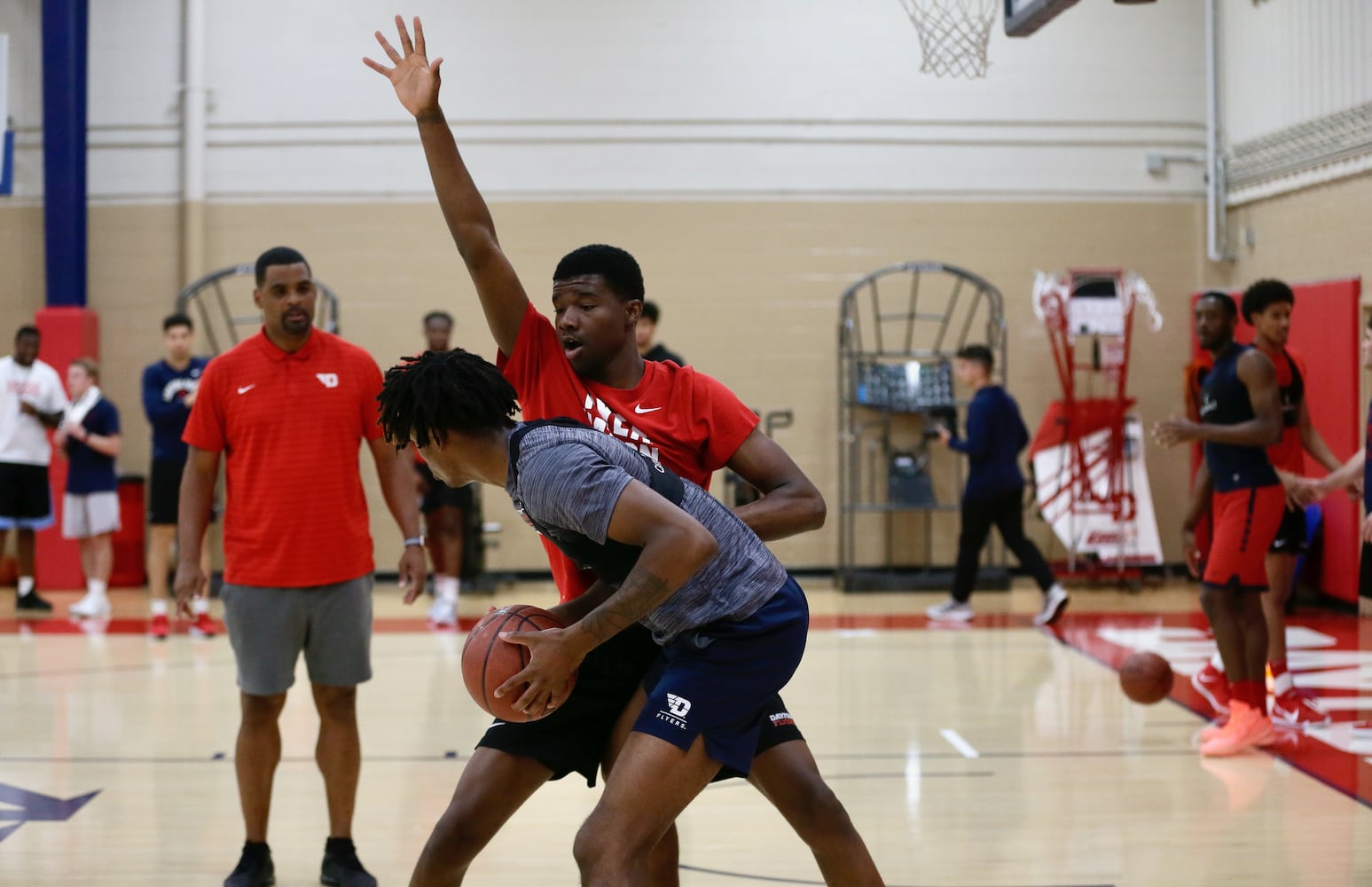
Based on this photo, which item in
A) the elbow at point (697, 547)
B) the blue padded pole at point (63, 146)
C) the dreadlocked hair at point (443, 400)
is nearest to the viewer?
the elbow at point (697, 547)

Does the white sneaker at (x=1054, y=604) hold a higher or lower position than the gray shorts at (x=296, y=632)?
lower

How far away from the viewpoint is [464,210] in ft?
10.5

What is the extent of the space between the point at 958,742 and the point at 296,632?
303 centimetres

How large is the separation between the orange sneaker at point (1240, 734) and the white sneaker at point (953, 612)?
3677 mm

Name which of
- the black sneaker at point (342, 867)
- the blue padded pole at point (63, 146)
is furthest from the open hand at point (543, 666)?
the blue padded pole at point (63, 146)

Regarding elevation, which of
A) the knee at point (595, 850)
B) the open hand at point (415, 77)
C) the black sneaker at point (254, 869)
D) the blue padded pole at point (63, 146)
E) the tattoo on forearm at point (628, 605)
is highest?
the blue padded pole at point (63, 146)

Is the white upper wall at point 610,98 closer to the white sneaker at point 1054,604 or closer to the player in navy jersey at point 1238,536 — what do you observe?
the white sneaker at point 1054,604

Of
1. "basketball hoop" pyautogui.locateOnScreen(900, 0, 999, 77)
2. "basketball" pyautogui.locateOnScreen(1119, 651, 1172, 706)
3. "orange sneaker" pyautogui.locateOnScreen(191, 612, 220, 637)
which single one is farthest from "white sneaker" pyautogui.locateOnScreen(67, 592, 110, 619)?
"basketball" pyautogui.locateOnScreen(1119, 651, 1172, 706)

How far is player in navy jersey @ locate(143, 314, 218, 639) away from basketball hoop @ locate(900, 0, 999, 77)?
4872mm

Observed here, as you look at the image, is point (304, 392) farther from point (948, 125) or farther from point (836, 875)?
point (948, 125)

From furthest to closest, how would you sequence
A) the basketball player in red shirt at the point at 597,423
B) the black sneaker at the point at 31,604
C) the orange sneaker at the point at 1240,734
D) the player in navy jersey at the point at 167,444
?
the black sneaker at the point at 31,604, the player in navy jersey at the point at 167,444, the orange sneaker at the point at 1240,734, the basketball player in red shirt at the point at 597,423

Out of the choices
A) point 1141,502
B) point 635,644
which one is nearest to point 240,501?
point 635,644

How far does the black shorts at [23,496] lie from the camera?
32.5ft

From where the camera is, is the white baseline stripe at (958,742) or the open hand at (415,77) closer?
the open hand at (415,77)
